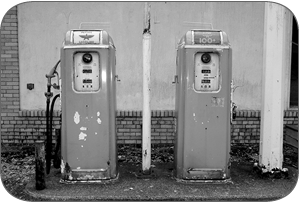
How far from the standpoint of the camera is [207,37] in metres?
3.43

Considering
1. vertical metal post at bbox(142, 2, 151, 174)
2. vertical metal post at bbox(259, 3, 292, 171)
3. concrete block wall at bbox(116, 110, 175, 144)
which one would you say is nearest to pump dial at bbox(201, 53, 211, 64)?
vertical metal post at bbox(142, 2, 151, 174)

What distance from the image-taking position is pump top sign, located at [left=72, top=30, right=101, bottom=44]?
3373 millimetres

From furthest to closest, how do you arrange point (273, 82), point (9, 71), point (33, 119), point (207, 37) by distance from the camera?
point (33, 119) < point (9, 71) < point (273, 82) < point (207, 37)

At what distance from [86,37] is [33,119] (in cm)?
261

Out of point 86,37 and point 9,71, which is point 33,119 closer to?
point 9,71

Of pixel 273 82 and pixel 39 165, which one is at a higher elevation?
pixel 273 82

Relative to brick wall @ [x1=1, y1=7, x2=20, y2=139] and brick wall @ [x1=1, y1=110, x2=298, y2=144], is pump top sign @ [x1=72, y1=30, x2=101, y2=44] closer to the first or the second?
brick wall @ [x1=1, y1=110, x2=298, y2=144]

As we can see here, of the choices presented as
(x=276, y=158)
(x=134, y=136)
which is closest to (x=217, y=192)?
(x=276, y=158)

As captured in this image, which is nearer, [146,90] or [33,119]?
[146,90]

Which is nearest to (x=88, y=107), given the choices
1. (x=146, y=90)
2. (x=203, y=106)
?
(x=146, y=90)

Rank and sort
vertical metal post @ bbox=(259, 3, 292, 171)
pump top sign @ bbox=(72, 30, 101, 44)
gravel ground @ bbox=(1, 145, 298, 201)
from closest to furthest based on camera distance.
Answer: gravel ground @ bbox=(1, 145, 298, 201) → pump top sign @ bbox=(72, 30, 101, 44) → vertical metal post @ bbox=(259, 3, 292, 171)

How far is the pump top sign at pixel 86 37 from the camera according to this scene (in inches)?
133

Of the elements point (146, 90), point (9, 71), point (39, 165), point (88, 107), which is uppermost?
point (9, 71)

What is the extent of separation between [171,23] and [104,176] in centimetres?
299
